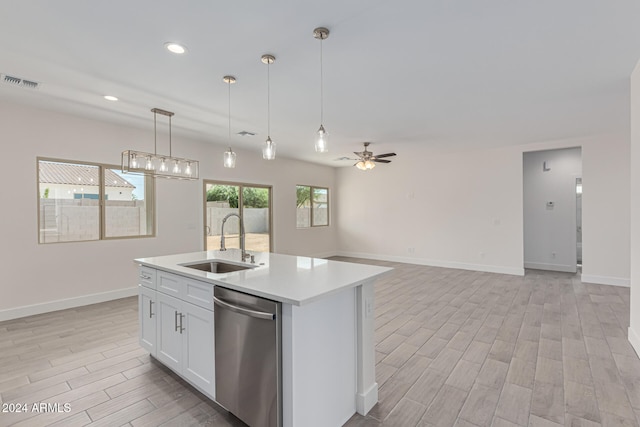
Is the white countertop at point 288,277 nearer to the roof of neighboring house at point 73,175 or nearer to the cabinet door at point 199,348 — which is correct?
the cabinet door at point 199,348

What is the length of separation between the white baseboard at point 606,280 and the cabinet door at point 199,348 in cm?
672

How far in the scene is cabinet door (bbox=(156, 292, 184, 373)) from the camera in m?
2.33

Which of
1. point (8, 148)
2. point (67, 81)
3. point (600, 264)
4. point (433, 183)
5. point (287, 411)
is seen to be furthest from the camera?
point (433, 183)

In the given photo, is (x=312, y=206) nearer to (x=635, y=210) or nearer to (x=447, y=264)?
(x=447, y=264)

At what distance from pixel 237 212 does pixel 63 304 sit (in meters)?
3.19

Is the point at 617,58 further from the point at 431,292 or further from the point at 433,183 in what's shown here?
the point at 433,183

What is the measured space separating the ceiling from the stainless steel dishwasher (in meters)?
1.95

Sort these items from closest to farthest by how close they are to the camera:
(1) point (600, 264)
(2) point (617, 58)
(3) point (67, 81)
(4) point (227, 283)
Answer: (4) point (227, 283)
(2) point (617, 58)
(3) point (67, 81)
(1) point (600, 264)

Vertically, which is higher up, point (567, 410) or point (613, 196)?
point (613, 196)

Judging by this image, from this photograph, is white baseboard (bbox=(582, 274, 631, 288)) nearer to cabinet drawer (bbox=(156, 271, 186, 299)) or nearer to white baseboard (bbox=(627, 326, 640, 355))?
white baseboard (bbox=(627, 326, 640, 355))

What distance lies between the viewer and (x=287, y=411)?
162 centimetres

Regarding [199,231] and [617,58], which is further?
[199,231]

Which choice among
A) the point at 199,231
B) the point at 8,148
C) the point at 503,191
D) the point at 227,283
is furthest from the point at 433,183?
the point at 8,148

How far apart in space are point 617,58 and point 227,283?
3.86 metres
